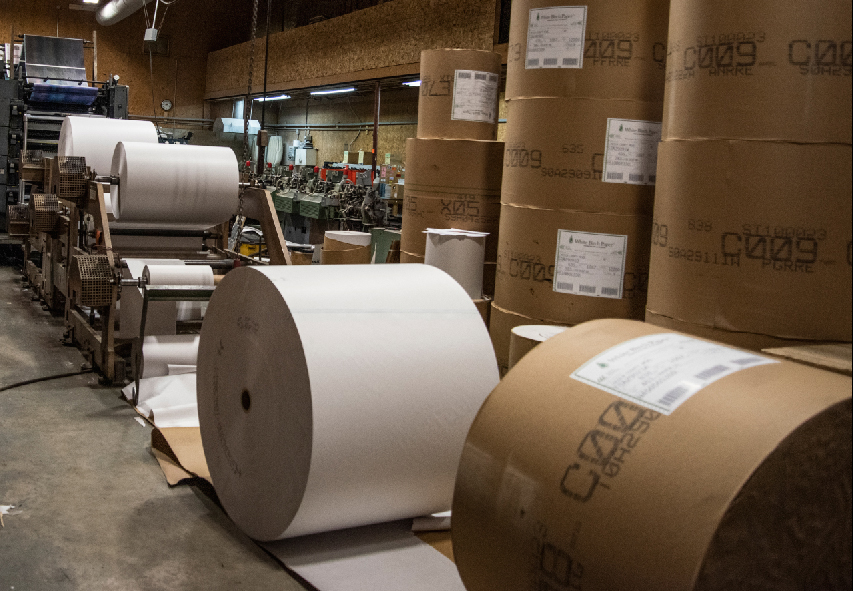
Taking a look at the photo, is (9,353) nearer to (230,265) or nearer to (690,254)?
(230,265)

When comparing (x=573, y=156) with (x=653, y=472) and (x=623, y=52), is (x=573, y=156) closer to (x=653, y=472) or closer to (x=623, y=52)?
(x=623, y=52)

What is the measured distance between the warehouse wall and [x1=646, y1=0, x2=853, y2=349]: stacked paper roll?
51.0 feet

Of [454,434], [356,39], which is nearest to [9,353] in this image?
[454,434]

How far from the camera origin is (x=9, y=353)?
4.70 meters

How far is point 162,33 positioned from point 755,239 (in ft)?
55.2

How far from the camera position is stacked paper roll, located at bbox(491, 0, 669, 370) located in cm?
267

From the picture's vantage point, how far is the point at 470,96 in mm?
3768

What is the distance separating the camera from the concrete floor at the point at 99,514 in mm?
2227

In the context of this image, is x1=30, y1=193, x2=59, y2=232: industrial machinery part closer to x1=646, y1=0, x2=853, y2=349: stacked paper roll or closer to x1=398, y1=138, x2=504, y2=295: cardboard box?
x1=398, y1=138, x2=504, y2=295: cardboard box

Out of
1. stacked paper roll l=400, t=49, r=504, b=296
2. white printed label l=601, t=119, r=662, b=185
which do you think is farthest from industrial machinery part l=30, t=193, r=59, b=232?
white printed label l=601, t=119, r=662, b=185

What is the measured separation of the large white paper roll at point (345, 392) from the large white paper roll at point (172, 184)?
2468 mm

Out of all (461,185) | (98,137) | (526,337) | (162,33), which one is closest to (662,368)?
(526,337)

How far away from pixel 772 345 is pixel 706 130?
506mm

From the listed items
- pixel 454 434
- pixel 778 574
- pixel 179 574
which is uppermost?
pixel 778 574
